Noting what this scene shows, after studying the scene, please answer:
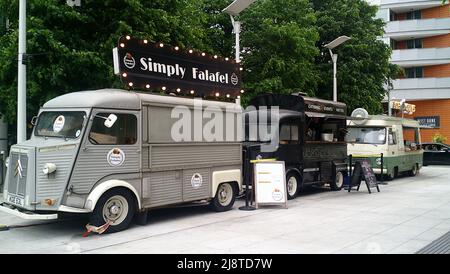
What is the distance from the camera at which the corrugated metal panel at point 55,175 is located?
27.0 ft

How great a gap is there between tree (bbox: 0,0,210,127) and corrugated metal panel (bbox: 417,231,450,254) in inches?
347

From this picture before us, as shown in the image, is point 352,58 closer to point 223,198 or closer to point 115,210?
point 223,198

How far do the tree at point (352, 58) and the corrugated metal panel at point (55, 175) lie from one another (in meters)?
19.3

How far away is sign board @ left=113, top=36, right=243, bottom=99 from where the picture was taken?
30.9ft

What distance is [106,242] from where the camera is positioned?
26.4 feet

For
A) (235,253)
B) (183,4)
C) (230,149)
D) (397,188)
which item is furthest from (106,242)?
(397,188)

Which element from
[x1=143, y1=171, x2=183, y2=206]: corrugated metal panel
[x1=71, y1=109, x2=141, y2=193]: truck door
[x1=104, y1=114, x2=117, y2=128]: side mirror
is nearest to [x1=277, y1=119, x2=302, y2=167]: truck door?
[x1=143, y1=171, x2=183, y2=206]: corrugated metal panel

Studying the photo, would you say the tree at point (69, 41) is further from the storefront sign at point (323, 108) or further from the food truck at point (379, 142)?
the food truck at point (379, 142)

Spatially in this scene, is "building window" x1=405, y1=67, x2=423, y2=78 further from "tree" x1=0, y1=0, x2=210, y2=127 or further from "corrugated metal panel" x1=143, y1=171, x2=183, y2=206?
"corrugated metal panel" x1=143, y1=171, x2=183, y2=206

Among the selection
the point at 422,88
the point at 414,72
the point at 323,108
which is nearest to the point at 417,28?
the point at 414,72

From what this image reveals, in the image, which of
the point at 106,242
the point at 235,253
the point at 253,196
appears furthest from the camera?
the point at 253,196

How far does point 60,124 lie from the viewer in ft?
29.3

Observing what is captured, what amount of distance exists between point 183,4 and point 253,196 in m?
6.93

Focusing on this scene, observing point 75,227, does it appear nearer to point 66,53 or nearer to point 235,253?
point 235,253
